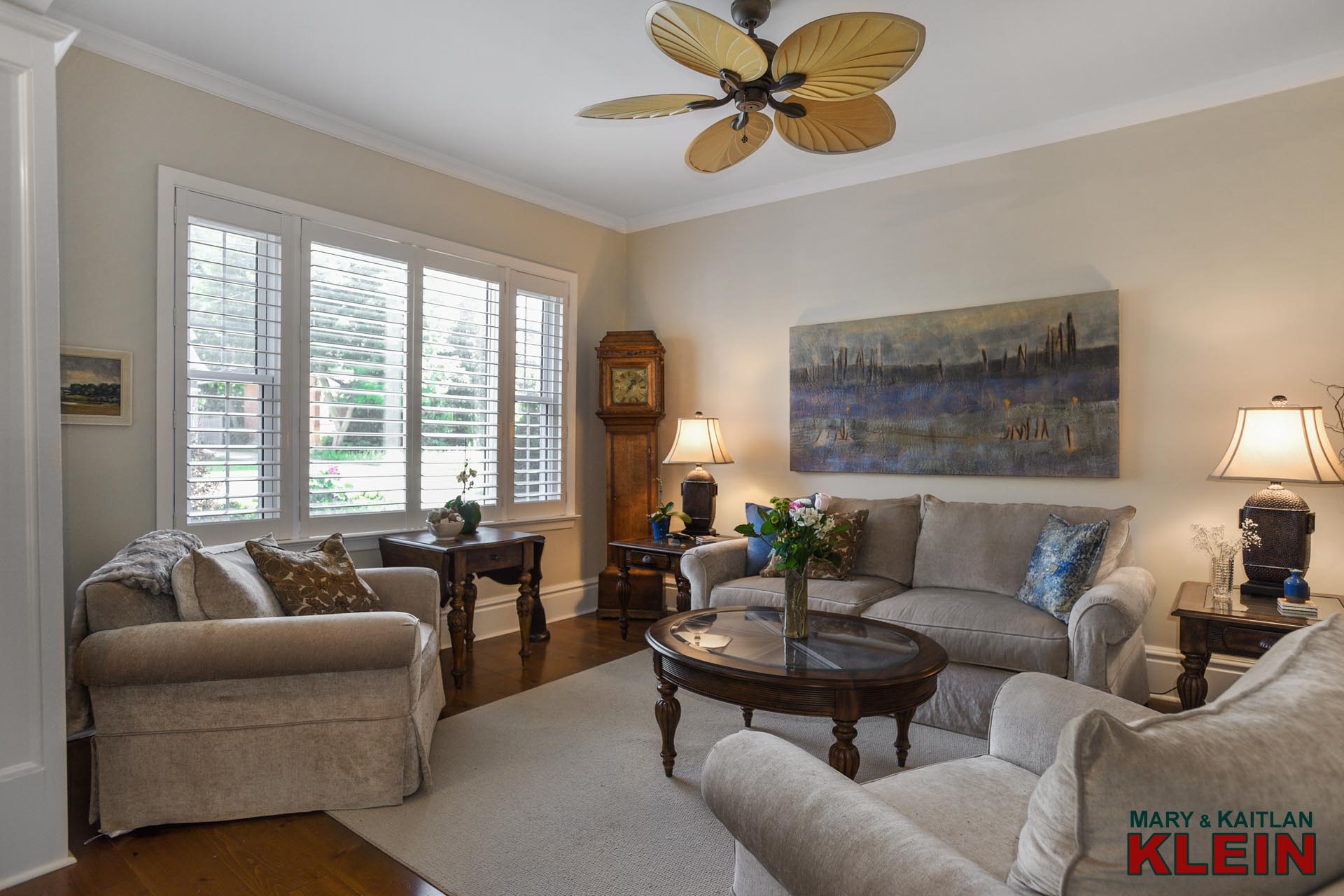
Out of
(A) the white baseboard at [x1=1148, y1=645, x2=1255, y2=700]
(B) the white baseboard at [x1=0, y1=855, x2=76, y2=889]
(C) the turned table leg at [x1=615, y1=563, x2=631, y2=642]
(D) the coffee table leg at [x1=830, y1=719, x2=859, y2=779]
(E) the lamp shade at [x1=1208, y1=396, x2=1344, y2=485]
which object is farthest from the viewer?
(C) the turned table leg at [x1=615, y1=563, x2=631, y2=642]

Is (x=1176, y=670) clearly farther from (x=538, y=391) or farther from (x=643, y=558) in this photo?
(x=538, y=391)

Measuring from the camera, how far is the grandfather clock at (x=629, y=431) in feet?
16.9

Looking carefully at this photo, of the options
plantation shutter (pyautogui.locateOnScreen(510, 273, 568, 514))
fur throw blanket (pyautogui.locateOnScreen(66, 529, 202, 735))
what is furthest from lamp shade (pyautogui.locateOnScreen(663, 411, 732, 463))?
fur throw blanket (pyautogui.locateOnScreen(66, 529, 202, 735))

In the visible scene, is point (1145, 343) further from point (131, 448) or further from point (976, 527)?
point (131, 448)

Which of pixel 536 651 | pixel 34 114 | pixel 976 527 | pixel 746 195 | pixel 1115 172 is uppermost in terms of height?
pixel 746 195

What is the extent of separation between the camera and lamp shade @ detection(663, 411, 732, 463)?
15.6 ft

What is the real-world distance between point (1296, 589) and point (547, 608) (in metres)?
3.89

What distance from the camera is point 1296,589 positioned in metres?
2.76

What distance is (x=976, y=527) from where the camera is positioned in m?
3.64

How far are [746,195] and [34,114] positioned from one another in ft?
12.2

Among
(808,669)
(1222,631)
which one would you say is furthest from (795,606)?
(1222,631)

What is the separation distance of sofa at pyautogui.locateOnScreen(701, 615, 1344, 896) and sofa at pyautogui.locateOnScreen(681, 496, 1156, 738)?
169cm

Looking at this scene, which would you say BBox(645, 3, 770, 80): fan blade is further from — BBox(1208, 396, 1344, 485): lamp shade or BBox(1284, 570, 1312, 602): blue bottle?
BBox(1284, 570, 1312, 602): blue bottle

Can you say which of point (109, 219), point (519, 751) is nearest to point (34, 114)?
point (109, 219)
